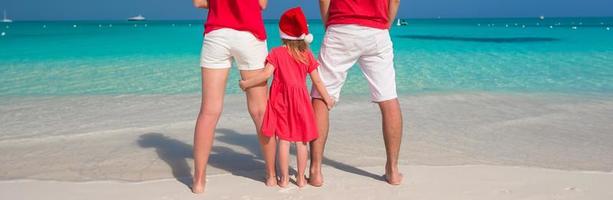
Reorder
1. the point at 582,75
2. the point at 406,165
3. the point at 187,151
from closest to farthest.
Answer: the point at 406,165 → the point at 187,151 → the point at 582,75

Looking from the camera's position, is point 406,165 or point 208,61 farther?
point 406,165

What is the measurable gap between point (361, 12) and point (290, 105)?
28.5 inches

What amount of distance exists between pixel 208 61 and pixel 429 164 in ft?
6.31

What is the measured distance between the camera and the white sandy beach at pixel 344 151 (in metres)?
3.77

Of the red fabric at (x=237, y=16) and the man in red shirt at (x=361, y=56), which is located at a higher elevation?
the red fabric at (x=237, y=16)

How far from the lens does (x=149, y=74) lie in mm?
13320

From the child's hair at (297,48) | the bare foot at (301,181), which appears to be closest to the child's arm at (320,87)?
the child's hair at (297,48)

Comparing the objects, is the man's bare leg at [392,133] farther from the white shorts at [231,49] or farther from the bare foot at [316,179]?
the white shorts at [231,49]

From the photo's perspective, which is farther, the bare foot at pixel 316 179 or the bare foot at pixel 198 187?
the bare foot at pixel 316 179

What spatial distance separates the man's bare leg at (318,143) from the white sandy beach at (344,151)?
0.32ft

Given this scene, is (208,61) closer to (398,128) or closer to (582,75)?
(398,128)

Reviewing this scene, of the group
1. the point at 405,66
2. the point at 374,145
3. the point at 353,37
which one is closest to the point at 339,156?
the point at 374,145

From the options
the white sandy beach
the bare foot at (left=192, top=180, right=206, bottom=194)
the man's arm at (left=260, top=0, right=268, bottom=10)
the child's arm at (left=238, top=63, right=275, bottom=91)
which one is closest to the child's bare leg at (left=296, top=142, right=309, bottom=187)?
the white sandy beach

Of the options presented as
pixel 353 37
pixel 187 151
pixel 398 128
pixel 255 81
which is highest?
pixel 353 37
